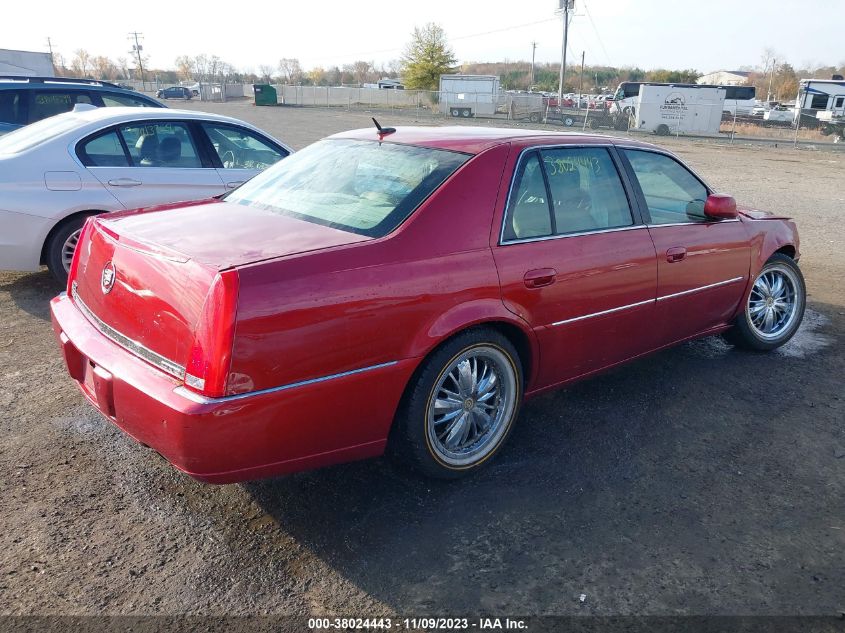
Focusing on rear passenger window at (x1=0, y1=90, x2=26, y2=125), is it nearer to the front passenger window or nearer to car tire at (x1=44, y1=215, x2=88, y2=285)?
car tire at (x1=44, y1=215, x2=88, y2=285)

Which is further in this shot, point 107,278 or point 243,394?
point 107,278

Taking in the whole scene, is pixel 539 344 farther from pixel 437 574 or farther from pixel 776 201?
pixel 776 201

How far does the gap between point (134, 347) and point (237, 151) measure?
4387 millimetres

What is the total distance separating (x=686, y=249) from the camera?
168 inches

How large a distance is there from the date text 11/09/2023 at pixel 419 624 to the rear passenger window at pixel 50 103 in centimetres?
888

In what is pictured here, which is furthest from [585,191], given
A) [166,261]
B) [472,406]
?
[166,261]

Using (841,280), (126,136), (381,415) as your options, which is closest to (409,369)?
(381,415)

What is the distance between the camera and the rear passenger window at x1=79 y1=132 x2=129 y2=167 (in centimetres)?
585

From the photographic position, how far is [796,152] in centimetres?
2880

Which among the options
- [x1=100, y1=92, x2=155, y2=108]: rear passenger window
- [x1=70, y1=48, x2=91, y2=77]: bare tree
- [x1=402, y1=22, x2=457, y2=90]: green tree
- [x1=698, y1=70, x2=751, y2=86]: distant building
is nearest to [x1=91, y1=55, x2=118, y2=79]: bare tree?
[x1=70, y1=48, x2=91, y2=77]: bare tree

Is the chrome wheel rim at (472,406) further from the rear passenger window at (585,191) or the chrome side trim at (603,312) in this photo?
the rear passenger window at (585,191)

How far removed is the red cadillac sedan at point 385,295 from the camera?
2588 millimetres

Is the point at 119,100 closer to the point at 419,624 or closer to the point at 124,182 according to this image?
the point at 124,182

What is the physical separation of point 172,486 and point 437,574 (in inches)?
53.6
